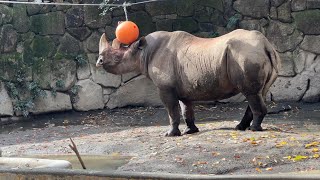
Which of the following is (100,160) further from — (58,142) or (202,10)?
(202,10)

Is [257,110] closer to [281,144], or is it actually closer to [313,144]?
[281,144]

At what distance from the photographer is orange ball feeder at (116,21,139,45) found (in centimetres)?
1055

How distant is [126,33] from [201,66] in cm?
138

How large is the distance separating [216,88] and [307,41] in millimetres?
3939

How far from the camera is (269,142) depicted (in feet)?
28.0

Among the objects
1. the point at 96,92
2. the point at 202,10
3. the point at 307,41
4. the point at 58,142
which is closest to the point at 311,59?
the point at 307,41

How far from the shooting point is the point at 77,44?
13727mm

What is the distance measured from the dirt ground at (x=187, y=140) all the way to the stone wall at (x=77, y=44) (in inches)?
11.5

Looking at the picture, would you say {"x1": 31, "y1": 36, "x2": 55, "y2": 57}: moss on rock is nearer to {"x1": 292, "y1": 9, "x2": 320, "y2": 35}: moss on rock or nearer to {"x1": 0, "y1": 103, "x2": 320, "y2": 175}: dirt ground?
{"x1": 0, "y1": 103, "x2": 320, "y2": 175}: dirt ground

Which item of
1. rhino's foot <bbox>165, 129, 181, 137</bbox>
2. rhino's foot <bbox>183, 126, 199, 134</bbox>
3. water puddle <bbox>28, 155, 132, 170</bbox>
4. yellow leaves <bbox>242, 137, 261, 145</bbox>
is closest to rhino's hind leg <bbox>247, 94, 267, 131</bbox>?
yellow leaves <bbox>242, 137, 261, 145</bbox>

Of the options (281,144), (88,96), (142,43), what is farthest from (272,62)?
(88,96)

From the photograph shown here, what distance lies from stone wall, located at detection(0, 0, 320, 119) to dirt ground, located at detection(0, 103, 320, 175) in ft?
0.96

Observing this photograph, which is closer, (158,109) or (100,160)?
(100,160)

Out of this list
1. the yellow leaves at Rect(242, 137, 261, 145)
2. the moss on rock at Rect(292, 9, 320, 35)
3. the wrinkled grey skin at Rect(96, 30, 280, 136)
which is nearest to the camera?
the yellow leaves at Rect(242, 137, 261, 145)
